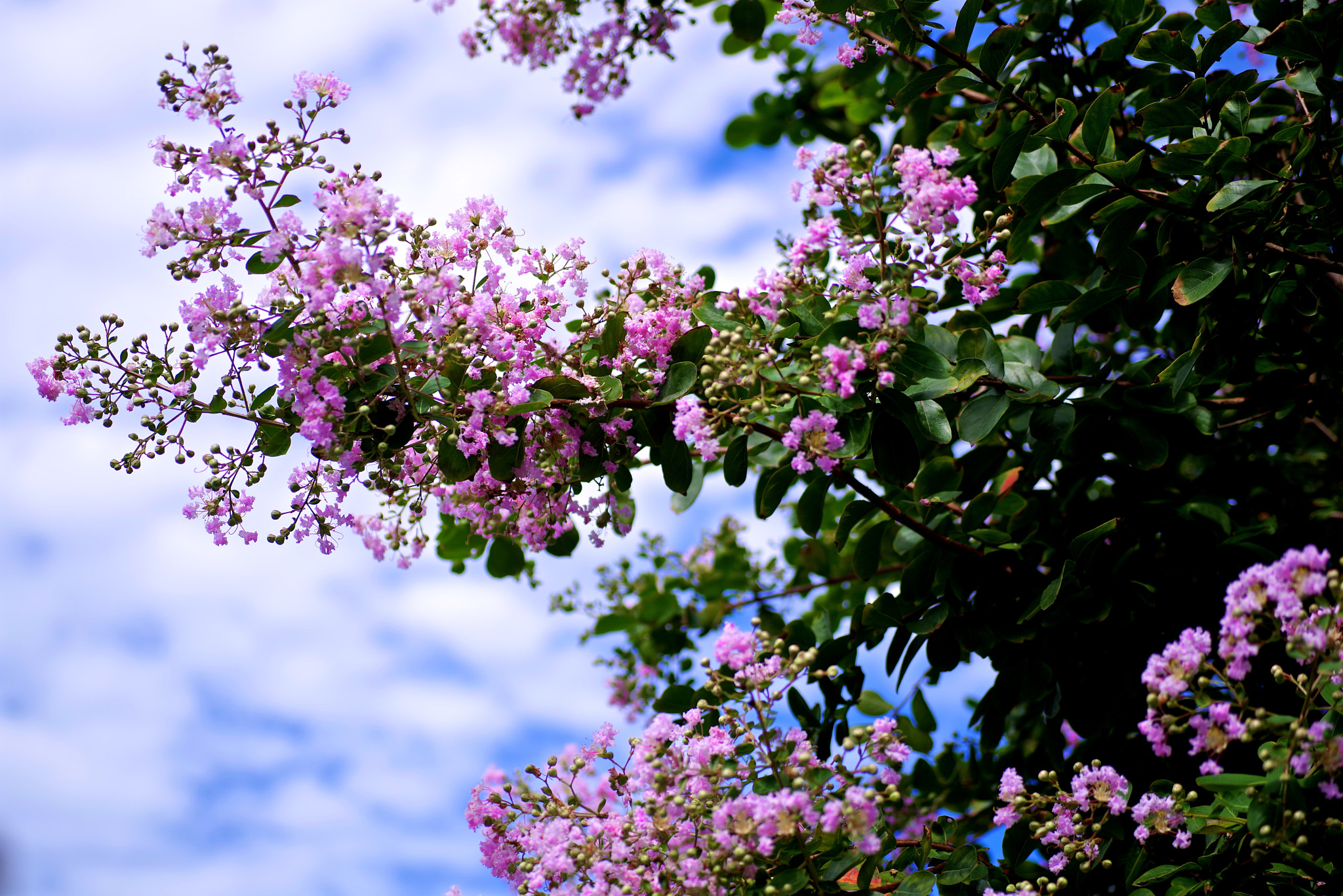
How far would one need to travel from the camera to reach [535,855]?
2326 millimetres

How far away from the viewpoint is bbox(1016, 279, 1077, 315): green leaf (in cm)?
294

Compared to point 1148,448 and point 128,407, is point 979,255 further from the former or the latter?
point 128,407

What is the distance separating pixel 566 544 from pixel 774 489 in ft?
3.23

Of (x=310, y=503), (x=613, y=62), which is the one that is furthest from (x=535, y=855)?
(x=613, y=62)

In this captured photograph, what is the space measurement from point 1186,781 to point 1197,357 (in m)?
1.34

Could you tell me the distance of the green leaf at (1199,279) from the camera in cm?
265

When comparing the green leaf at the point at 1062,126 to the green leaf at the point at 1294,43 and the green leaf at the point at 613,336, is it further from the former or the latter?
the green leaf at the point at 613,336

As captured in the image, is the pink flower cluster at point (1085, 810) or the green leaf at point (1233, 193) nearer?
the pink flower cluster at point (1085, 810)

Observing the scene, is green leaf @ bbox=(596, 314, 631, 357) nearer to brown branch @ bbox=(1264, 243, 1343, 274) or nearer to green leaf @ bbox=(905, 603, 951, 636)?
green leaf @ bbox=(905, 603, 951, 636)

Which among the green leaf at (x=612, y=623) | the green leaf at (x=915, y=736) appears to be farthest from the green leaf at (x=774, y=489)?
the green leaf at (x=612, y=623)

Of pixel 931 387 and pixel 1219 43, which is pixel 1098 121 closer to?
pixel 1219 43

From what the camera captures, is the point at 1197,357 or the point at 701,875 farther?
the point at 1197,357

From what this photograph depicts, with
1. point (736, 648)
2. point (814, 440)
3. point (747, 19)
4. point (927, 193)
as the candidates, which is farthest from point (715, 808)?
point (747, 19)

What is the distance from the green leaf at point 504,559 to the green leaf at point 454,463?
128 centimetres
